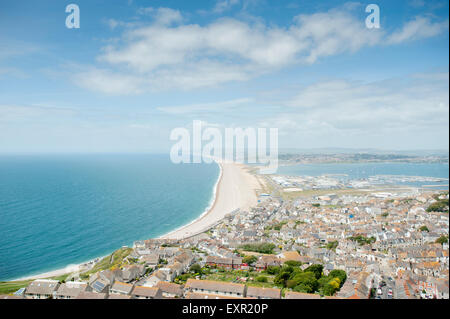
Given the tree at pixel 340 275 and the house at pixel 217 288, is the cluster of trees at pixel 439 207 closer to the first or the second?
the tree at pixel 340 275

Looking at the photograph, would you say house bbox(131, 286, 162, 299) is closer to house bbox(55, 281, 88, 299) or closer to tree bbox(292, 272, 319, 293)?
house bbox(55, 281, 88, 299)

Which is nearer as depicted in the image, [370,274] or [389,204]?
[370,274]

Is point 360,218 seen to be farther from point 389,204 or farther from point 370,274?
point 370,274

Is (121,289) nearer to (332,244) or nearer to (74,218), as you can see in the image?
(332,244)

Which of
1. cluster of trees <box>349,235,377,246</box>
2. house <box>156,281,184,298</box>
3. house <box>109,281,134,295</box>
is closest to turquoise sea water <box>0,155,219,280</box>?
house <box>109,281,134,295</box>

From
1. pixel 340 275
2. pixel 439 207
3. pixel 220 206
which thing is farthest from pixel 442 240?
pixel 220 206
